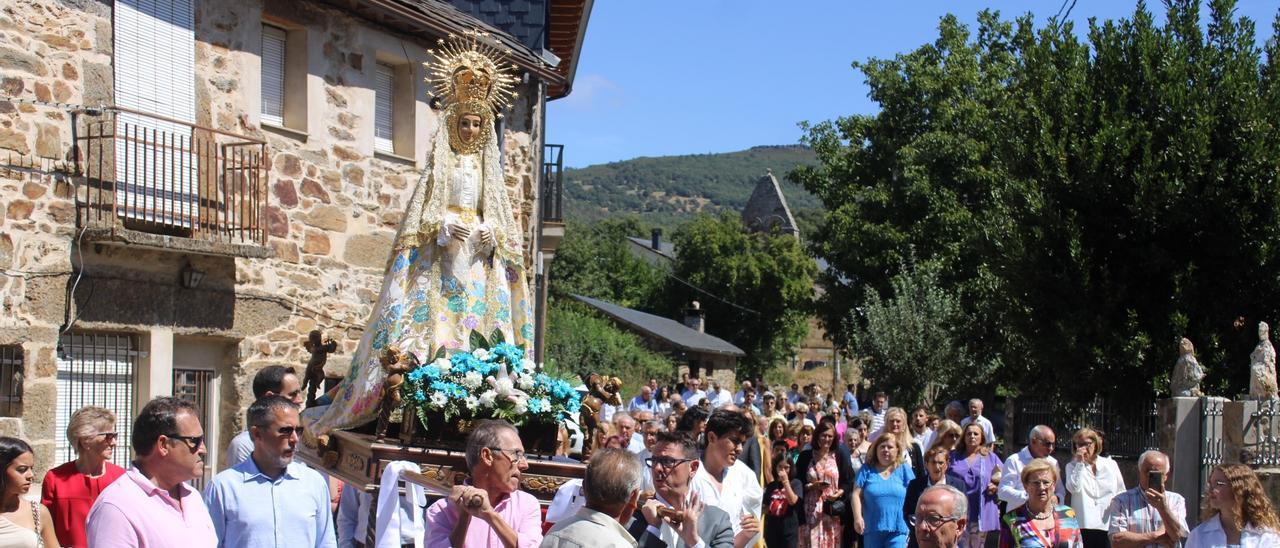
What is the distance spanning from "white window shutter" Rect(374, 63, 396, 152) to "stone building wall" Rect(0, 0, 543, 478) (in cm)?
28

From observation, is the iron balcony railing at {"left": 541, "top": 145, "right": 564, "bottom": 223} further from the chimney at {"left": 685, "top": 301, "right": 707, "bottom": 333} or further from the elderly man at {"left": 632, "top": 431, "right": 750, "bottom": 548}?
the chimney at {"left": 685, "top": 301, "right": 707, "bottom": 333}

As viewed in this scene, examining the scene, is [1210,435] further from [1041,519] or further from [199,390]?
[199,390]

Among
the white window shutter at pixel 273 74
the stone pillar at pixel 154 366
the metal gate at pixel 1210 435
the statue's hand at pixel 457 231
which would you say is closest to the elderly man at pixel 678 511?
the statue's hand at pixel 457 231

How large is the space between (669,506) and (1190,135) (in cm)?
1421

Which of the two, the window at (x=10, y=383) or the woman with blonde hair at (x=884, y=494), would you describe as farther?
the window at (x=10, y=383)

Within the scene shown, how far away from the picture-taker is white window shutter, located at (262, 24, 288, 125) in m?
15.2

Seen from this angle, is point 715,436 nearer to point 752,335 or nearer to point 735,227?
point 752,335

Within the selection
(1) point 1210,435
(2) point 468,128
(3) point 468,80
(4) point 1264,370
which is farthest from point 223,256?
(4) point 1264,370

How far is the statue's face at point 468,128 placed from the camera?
9781mm

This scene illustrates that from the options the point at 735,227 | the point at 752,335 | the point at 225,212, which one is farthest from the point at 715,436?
the point at 735,227

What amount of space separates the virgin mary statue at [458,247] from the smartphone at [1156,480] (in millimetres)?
4110

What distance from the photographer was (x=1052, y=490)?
8914 mm

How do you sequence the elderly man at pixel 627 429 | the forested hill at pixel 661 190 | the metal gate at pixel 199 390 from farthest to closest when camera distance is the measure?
the forested hill at pixel 661 190 → the metal gate at pixel 199 390 → the elderly man at pixel 627 429

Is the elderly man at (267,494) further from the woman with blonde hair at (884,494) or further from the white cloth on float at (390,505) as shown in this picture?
the woman with blonde hair at (884,494)
